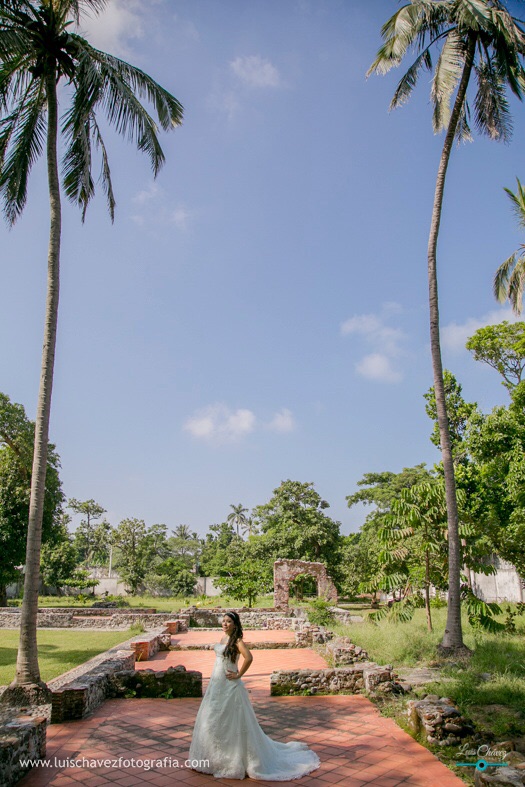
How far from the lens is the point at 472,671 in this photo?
890 cm

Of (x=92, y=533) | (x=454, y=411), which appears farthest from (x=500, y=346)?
(x=92, y=533)

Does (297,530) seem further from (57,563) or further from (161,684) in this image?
(161,684)

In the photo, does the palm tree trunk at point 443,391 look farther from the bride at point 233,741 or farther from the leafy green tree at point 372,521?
the leafy green tree at point 372,521

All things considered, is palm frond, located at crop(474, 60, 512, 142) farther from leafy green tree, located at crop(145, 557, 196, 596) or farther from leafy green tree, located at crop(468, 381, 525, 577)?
leafy green tree, located at crop(145, 557, 196, 596)

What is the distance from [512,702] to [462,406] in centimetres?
2038

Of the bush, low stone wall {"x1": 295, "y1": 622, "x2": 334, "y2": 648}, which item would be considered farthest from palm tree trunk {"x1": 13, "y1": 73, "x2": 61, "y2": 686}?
the bush

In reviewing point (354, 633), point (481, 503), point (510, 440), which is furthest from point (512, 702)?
point (481, 503)

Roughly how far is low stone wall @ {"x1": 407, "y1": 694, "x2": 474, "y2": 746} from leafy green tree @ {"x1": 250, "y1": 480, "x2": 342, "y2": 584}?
27.3m

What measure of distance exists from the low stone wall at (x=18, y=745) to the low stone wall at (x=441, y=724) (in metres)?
4.18

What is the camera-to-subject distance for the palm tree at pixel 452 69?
1141cm

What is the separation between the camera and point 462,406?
85.2 feet

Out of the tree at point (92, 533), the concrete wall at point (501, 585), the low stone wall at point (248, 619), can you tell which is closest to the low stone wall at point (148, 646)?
the low stone wall at point (248, 619)

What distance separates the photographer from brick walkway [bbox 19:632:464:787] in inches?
201

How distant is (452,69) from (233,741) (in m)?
13.6
